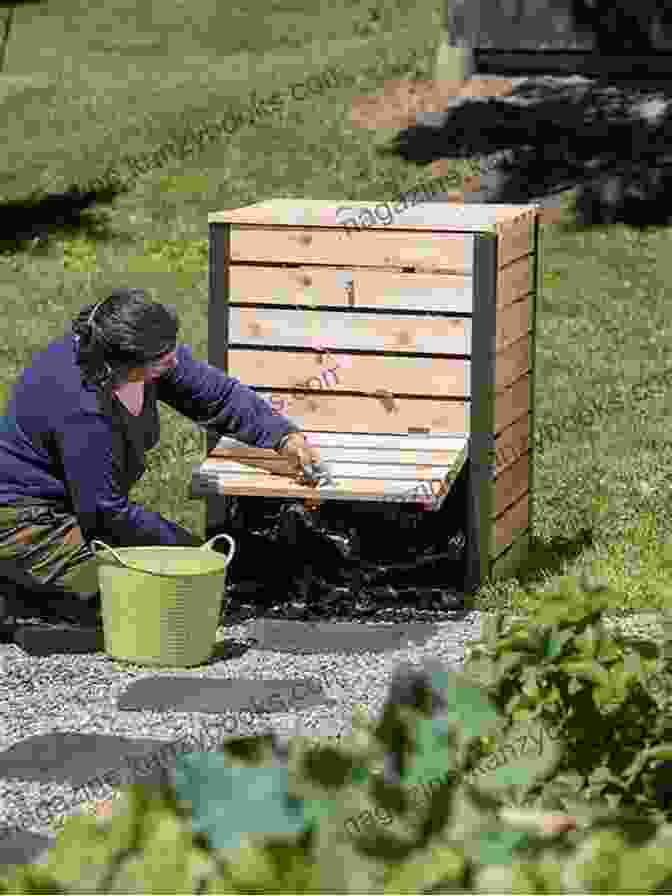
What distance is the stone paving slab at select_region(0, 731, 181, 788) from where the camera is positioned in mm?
4938

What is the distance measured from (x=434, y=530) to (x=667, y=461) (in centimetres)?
210

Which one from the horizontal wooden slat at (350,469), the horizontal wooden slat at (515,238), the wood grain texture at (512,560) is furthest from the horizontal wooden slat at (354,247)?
the wood grain texture at (512,560)

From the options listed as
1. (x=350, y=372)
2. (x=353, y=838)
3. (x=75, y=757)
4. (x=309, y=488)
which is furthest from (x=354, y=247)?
(x=353, y=838)

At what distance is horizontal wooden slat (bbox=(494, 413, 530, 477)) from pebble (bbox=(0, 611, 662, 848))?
2.01 ft

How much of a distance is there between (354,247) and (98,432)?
4.20 feet

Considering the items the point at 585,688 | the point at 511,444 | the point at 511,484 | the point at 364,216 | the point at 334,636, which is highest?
the point at 364,216

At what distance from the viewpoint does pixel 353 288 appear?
680cm

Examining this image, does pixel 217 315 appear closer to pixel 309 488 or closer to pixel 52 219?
pixel 309 488

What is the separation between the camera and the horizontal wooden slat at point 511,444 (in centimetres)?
696

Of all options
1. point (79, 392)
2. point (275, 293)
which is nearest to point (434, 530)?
point (275, 293)

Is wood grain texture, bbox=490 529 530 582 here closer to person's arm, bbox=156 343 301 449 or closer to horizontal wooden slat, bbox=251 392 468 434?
horizontal wooden slat, bbox=251 392 468 434

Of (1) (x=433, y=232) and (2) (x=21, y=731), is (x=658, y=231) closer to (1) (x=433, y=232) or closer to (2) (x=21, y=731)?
(1) (x=433, y=232)

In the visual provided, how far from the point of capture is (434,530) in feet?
23.7

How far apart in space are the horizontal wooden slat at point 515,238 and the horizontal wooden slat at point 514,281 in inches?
1.2
